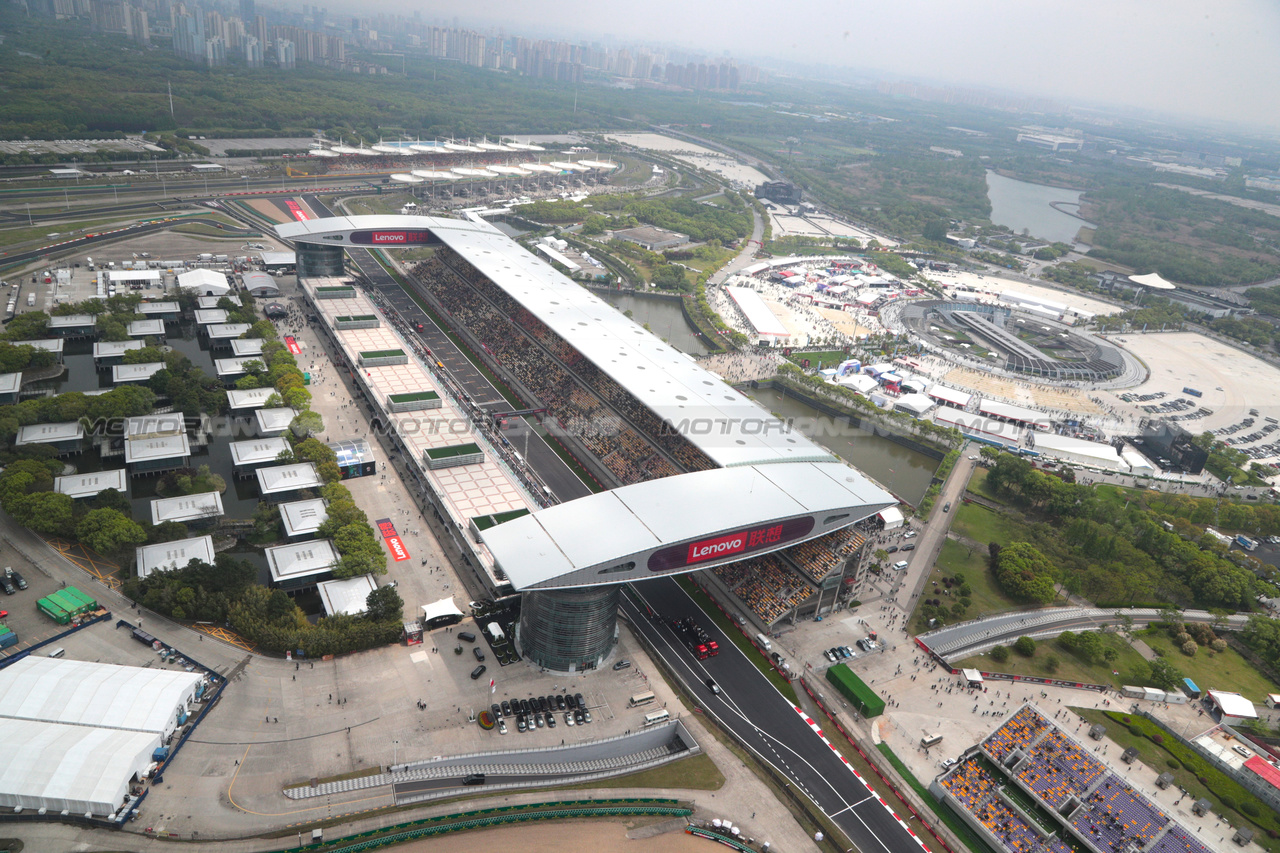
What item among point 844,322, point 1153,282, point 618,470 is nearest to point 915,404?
point 844,322

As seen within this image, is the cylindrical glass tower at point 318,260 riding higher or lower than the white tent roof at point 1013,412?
higher

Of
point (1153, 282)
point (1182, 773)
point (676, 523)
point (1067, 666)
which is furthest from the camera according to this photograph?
point (1153, 282)

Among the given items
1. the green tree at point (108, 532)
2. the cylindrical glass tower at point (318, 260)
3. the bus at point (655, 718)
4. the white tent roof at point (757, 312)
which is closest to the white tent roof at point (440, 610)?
the bus at point (655, 718)

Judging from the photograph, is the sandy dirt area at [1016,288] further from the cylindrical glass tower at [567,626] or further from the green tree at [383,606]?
the green tree at [383,606]

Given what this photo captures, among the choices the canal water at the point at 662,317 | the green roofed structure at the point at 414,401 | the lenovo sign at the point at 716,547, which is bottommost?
the canal water at the point at 662,317

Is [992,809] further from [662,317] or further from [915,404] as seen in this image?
[662,317]

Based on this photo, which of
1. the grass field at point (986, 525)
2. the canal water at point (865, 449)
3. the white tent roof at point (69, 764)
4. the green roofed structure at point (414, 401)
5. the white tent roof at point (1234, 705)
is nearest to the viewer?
the white tent roof at point (69, 764)
